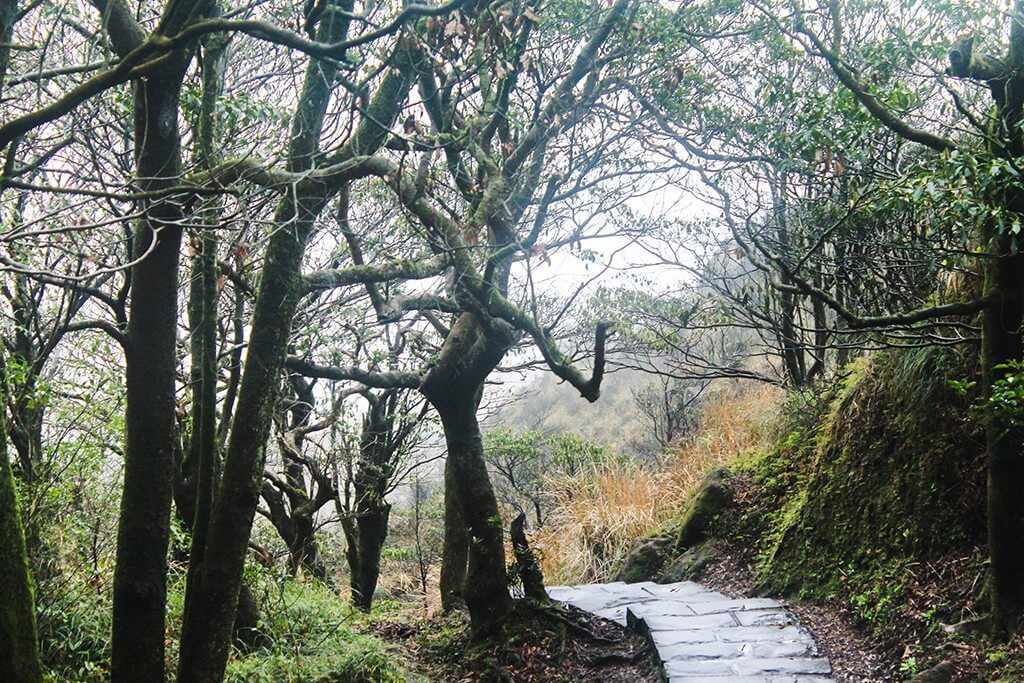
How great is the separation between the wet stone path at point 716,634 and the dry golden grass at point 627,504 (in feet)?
8.42

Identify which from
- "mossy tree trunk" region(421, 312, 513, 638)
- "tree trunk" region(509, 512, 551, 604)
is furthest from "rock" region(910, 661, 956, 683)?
"mossy tree trunk" region(421, 312, 513, 638)

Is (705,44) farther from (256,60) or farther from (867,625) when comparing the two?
(867,625)

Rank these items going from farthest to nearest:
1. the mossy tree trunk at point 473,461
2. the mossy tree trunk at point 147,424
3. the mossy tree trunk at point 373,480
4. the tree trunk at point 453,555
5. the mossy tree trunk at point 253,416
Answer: the mossy tree trunk at point 373,480, the tree trunk at point 453,555, the mossy tree trunk at point 473,461, the mossy tree trunk at point 253,416, the mossy tree trunk at point 147,424

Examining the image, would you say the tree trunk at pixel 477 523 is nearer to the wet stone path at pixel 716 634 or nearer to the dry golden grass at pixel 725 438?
the wet stone path at pixel 716 634

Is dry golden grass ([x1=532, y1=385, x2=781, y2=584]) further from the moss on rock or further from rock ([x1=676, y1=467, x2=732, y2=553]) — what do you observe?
the moss on rock

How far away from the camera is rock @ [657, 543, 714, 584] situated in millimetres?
7551

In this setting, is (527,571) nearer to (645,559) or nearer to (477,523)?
(477,523)

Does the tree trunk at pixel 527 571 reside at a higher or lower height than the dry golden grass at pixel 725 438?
lower

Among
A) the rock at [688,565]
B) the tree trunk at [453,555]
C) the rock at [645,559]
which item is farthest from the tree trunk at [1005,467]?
the tree trunk at [453,555]

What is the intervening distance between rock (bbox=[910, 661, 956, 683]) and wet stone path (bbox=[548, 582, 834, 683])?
2.13 ft

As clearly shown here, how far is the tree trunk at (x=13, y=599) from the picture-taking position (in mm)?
2754

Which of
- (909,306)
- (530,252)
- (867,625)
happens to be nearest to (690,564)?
(867,625)

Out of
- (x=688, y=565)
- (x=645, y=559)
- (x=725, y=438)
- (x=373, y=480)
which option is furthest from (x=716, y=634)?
(x=373, y=480)

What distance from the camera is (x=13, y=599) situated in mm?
2832
